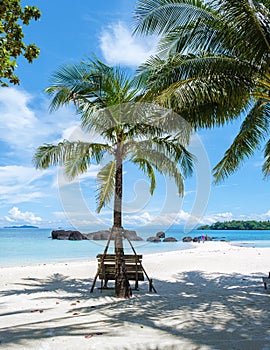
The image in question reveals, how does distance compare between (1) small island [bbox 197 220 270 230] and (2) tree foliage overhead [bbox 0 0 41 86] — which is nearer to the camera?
(2) tree foliage overhead [bbox 0 0 41 86]

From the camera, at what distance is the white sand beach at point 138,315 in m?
4.63

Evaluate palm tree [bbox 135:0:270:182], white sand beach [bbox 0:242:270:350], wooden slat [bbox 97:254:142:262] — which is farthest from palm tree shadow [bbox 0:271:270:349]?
palm tree [bbox 135:0:270:182]

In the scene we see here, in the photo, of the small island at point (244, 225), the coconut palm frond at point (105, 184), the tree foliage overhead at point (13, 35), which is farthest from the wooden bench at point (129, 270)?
the small island at point (244, 225)

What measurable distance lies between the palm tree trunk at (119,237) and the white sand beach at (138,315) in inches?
12.2

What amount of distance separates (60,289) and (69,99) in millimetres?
5138

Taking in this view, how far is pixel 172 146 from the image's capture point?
8.83 meters

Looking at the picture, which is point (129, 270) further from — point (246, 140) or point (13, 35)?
point (13, 35)

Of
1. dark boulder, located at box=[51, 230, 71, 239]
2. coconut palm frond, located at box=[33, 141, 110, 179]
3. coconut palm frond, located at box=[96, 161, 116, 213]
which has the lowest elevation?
dark boulder, located at box=[51, 230, 71, 239]

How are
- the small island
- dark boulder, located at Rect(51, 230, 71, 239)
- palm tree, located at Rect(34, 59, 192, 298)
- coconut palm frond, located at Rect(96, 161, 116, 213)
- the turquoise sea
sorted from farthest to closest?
the small island
dark boulder, located at Rect(51, 230, 71, 239)
the turquoise sea
coconut palm frond, located at Rect(96, 161, 116, 213)
palm tree, located at Rect(34, 59, 192, 298)

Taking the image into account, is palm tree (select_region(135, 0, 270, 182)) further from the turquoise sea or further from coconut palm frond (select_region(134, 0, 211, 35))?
the turquoise sea

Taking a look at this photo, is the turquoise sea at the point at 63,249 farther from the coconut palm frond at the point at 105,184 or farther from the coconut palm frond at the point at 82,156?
the coconut palm frond at the point at 82,156

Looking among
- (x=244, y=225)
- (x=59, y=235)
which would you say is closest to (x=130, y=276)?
(x=59, y=235)

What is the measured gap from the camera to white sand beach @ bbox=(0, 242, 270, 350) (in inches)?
182

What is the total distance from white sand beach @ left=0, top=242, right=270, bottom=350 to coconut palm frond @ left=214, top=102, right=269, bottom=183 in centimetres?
357
